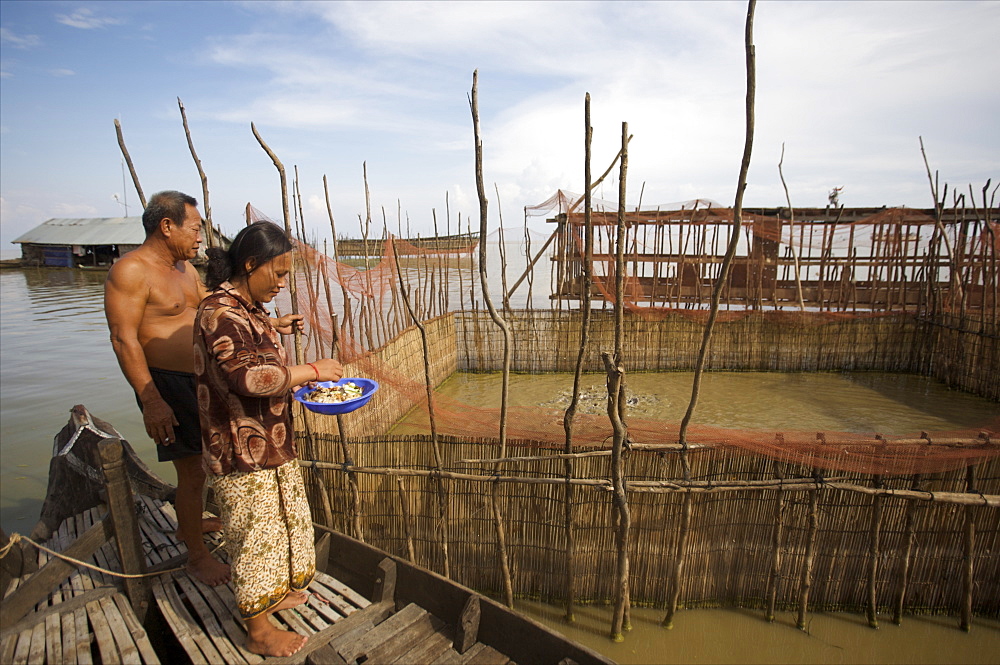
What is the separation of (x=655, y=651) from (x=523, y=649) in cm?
129

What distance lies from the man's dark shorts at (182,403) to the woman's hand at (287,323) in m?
0.53

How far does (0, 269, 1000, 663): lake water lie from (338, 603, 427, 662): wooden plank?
1179 mm

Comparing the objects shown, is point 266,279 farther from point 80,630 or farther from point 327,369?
point 80,630

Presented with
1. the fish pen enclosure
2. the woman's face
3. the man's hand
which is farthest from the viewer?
the fish pen enclosure

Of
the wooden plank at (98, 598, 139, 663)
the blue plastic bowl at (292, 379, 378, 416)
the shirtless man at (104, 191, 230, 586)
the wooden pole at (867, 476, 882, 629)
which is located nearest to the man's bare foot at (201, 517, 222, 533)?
the shirtless man at (104, 191, 230, 586)

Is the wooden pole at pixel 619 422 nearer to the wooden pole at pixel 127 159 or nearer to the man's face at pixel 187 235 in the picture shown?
the man's face at pixel 187 235

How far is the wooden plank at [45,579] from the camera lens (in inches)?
77.8

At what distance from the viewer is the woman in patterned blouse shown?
165 centimetres

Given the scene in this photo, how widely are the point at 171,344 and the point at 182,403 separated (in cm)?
26

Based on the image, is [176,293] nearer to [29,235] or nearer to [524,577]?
[524,577]

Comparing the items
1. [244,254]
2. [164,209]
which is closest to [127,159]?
[164,209]

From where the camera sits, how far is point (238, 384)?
1628 millimetres

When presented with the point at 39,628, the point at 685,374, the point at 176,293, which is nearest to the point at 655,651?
the point at 39,628

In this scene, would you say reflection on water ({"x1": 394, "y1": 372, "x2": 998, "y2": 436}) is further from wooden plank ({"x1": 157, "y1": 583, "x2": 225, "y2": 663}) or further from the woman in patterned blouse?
the woman in patterned blouse
